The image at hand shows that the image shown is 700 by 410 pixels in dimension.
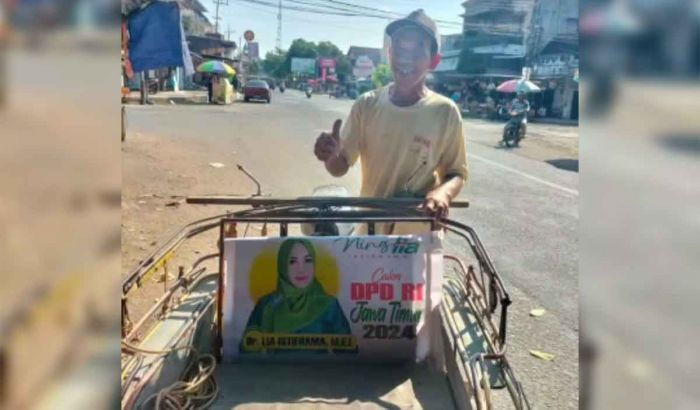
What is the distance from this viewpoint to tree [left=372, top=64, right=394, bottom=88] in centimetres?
240

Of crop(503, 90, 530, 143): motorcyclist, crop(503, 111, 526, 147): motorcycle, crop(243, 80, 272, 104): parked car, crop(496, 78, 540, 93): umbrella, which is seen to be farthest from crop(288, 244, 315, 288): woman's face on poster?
crop(243, 80, 272, 104): parked car

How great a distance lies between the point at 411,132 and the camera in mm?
2312

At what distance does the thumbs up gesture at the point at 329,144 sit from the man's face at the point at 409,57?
0.30 m

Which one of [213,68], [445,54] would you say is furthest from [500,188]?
[213,68]

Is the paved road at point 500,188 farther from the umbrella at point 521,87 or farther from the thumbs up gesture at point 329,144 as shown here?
the umbrella at point 521,87

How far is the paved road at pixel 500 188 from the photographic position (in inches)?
152

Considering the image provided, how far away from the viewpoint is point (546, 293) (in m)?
4.91

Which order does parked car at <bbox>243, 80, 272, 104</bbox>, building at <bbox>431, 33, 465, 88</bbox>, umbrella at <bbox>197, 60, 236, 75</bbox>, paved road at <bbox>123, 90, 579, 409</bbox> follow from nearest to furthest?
building at <bbox>431, 33, 465, 88</bbox>, paved road at <bbox>123, 90, 579, 409</bbox>, umbrella at <bbox>197, 60, 236, 75</bbox>, parked car at <bbox>243, 80, 272, 104</bbox>

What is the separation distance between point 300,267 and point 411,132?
725 mm

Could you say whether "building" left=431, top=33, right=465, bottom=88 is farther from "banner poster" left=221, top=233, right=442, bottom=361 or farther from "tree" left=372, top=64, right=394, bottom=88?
"banner poster" left=221, top=233, right=442, bottom=361

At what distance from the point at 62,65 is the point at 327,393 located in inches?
58.4

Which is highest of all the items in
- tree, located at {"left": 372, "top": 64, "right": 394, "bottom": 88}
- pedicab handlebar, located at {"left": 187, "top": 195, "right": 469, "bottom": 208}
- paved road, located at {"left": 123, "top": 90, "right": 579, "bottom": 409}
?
tree, located at {"left": 372, "top": 64, "right": 394, "bottom": 88}

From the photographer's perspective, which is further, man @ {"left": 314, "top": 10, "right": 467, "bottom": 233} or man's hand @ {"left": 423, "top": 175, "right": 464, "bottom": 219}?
man @ {"left": 314, "top": 10, "right": 467, "bottom": 233}

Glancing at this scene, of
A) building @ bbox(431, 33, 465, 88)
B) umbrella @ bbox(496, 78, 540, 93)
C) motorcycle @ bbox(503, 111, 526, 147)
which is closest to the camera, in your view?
building @ bbox(431, 33, 465, 88)
